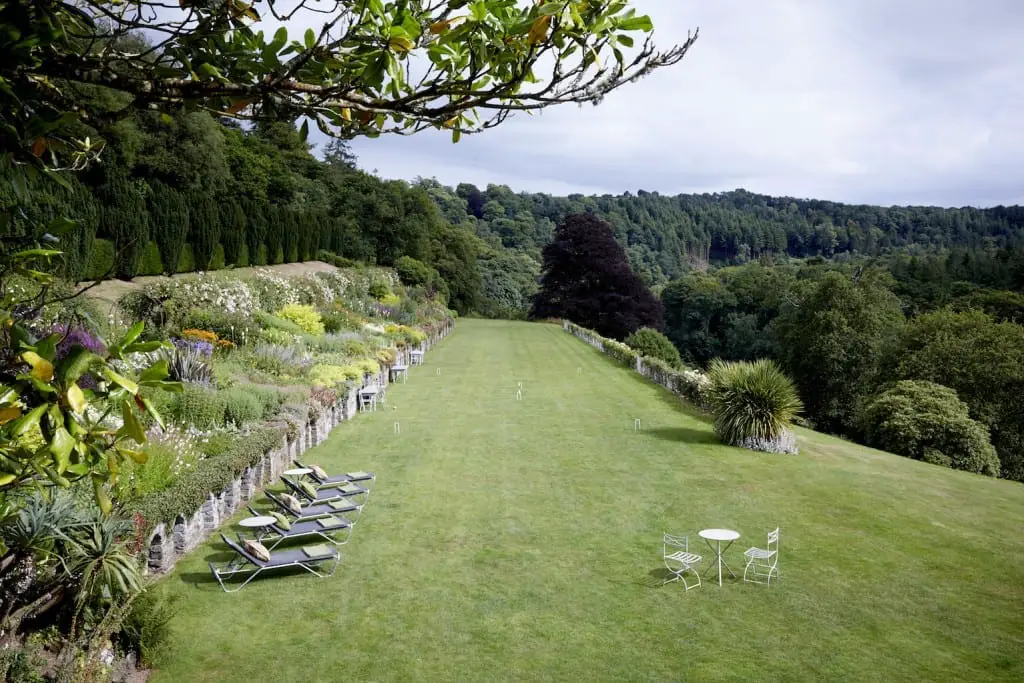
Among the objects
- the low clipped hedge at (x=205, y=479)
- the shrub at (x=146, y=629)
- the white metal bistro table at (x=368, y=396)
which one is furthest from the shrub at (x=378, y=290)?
the shrub at (x=146, y=629)

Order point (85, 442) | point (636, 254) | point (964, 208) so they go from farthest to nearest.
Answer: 1. point (964, 208)
2. point (636, 254)
3. point (85, 442)

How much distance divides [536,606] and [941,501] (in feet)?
29.3

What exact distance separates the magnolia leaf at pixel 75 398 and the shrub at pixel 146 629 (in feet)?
17.2

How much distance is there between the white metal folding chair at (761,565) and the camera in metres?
8.73

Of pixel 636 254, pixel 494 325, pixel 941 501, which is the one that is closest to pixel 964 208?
pixel 636 254

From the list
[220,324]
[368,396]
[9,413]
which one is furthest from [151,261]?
[9,413]

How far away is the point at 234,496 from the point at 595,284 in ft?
164

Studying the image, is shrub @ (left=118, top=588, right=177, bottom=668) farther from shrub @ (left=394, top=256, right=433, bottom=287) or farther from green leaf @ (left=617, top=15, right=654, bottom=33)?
shrub @ (left=394, top=256, right=433, bottom=287)

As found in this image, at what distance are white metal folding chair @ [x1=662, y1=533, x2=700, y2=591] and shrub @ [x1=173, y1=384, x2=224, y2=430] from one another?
727 cm

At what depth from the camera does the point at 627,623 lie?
24.9 ft

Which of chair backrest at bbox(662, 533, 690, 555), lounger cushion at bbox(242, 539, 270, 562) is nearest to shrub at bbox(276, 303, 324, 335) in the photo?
lounger cushion at bbox(242, 539, 270, 562)

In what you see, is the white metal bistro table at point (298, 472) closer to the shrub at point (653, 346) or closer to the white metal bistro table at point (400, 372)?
the white metal bistro table at point (400, 372)

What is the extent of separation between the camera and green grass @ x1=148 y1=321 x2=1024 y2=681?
22.3ft

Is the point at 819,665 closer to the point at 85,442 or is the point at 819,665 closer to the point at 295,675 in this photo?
the point at 295,675
